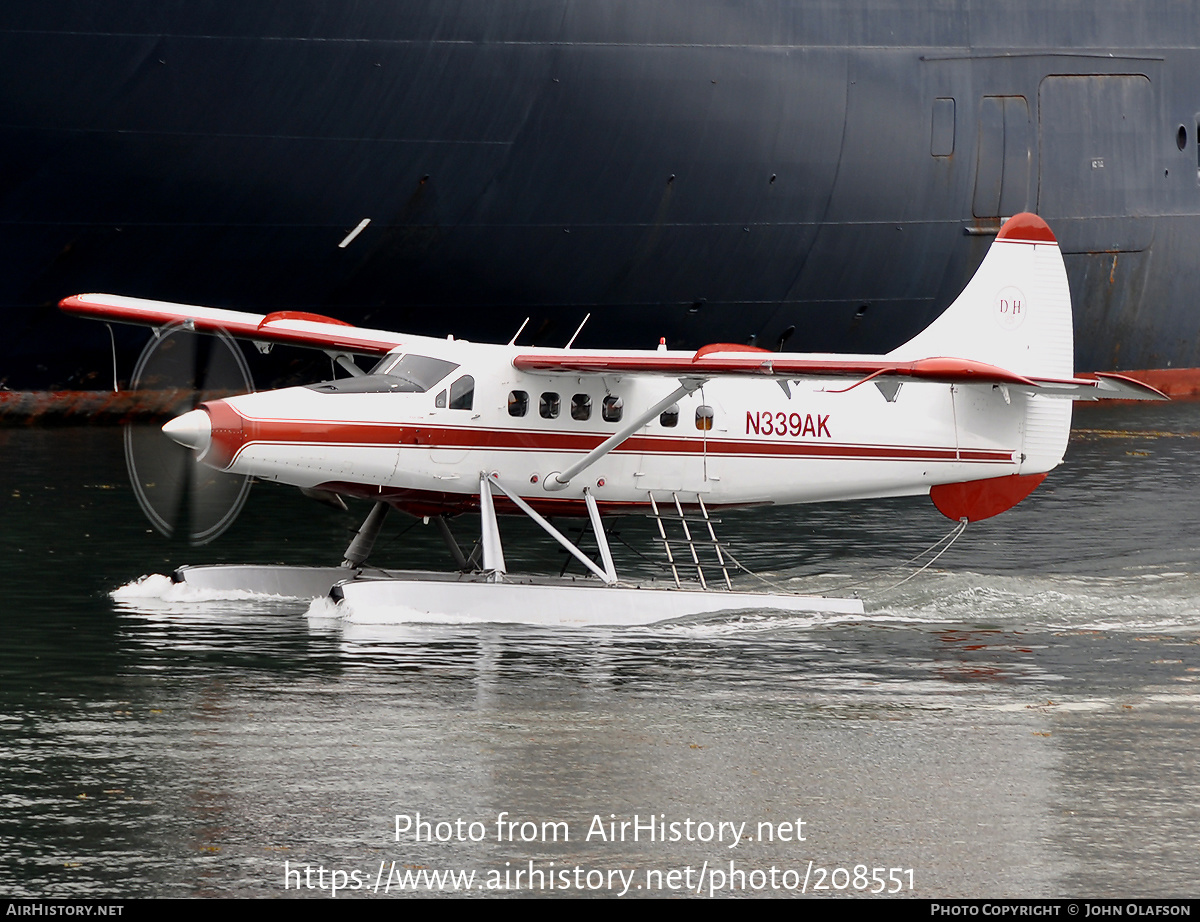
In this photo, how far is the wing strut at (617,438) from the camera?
16.8m

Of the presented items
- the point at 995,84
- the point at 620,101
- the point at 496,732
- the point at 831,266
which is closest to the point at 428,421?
the point at 496,732

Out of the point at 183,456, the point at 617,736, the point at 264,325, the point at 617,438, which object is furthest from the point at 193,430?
the point at 183,456

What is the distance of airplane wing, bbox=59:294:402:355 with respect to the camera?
18.8 meters

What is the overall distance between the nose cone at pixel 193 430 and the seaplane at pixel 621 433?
0.8 inches

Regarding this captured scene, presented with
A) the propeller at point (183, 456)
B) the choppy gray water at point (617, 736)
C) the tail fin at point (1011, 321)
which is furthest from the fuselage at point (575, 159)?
the tail fin at point (1011, 321)

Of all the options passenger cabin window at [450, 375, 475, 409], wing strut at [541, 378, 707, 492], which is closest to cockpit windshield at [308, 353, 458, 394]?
passenger cabin window at [450, 375, 475, 409]

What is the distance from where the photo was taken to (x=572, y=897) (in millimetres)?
8320

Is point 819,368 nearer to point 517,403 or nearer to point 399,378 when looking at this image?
point 517,403

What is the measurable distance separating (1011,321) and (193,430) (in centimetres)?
964

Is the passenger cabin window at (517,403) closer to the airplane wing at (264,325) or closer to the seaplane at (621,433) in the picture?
the seaplane at (621,433)

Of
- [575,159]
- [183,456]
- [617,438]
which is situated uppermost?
[575,159]

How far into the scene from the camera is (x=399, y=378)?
17031 millimetres

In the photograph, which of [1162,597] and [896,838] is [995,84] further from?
[896,838]

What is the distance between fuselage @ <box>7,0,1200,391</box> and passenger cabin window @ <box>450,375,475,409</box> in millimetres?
15623
